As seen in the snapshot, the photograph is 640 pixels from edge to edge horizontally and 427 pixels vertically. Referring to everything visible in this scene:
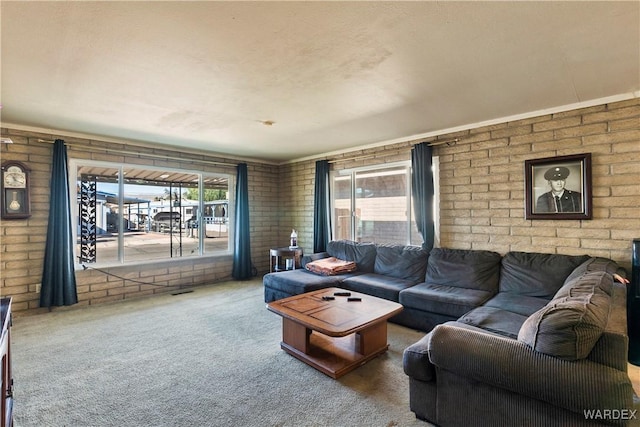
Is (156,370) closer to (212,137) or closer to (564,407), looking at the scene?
(564,407)

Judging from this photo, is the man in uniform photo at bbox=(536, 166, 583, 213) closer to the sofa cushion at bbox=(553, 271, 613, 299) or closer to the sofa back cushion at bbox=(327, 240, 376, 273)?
the sofa cushion at bbox=(553, 271, 613, 299)

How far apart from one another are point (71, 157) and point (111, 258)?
59.2 inches

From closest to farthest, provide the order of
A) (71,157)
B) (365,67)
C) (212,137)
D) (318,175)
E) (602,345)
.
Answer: (602,345) < (365,67) < (71,157) < (212,137) < (318,175)

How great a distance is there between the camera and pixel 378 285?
3598mm

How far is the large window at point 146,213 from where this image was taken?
427 cm

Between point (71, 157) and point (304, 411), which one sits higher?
point (71, 157)

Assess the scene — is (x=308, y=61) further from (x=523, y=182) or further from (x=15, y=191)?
(x=15, y=191)

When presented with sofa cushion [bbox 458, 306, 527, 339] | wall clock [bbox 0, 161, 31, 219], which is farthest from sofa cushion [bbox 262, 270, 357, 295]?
wall clock [bbox 0, 161, 31, 219]

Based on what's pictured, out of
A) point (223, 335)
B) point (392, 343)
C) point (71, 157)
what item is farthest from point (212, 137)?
point (392, 343)

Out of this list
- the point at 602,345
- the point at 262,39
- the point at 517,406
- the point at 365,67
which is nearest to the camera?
the point at 602,345

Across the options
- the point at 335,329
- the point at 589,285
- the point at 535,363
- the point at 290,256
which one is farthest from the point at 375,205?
the point at 535,363

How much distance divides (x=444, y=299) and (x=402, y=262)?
3.38 feet

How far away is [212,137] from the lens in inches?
170

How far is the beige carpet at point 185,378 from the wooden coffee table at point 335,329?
9cm
